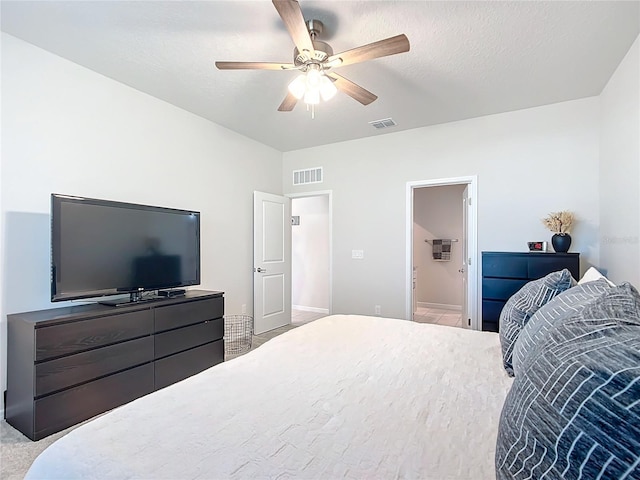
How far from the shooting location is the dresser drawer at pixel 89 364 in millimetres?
2053

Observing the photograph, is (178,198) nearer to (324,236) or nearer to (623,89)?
(324,236)

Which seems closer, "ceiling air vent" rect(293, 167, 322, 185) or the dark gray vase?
the dark gray vase

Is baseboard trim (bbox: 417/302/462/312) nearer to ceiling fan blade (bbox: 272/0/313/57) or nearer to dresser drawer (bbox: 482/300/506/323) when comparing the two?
dresser drawer (bbox: 482/300/506/323)

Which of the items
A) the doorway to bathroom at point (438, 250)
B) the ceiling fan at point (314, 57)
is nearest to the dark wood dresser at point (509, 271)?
the ceiling fan at point (314, 57)

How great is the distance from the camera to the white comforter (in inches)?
32.1

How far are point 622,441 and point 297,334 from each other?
5.40ft

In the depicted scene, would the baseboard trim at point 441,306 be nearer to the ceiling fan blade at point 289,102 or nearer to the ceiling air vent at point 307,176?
the ceiling air vent at point 307,176

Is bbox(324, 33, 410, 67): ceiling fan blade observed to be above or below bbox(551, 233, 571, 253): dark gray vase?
above

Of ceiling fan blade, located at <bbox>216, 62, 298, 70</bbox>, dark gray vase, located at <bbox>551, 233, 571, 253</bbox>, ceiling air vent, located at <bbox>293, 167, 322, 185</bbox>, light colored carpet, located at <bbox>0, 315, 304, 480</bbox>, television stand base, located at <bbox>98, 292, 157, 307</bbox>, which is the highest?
ceiling fan blade, located at <bbox>216, 62, 298, 70</bbox>

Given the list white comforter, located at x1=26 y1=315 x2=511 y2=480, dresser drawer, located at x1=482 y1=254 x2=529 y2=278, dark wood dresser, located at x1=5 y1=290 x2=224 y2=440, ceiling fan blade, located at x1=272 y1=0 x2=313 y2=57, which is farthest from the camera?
dresser drawer, located at x1=482 y1=254 x2=529 y2=278

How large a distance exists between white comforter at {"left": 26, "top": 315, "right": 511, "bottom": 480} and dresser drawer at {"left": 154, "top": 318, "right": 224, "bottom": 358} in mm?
1545

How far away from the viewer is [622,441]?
0.49m

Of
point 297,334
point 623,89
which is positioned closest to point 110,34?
point 297,334

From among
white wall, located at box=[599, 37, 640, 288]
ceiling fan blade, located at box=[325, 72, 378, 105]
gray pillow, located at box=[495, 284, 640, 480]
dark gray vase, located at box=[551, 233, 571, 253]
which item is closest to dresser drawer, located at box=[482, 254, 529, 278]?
dark gray vase, located at box=[551, 233, 571, 253]
